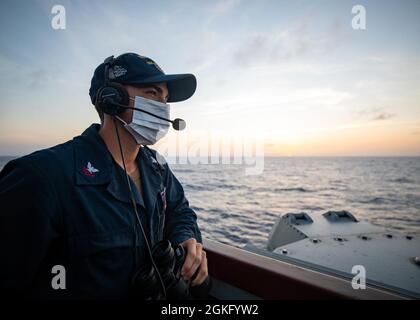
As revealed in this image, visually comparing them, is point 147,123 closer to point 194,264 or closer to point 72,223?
point 72,223

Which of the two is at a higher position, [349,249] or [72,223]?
[72,223]

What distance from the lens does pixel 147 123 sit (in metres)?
1.50

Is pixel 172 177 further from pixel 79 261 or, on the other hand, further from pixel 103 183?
pixel 79 261

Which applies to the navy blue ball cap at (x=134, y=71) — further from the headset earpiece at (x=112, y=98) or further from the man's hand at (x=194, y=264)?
the man's hand at (x=194, y=264)

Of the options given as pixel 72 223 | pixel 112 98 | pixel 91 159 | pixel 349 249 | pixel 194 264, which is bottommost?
pixel 349 249

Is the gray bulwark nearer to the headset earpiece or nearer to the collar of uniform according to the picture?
the collar of uniform

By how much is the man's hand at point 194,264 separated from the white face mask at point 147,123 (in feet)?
2.39

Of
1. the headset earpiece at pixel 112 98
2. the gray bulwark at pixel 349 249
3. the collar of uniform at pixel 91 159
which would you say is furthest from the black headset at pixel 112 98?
the gray bulwark at pixel 349 249

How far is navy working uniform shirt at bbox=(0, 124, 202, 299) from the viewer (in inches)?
35.0

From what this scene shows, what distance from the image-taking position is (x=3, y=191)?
88 cm

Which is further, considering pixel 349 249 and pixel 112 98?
pixel 349 249

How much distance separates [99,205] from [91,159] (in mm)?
257

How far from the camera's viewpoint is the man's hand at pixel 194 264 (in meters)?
1.23

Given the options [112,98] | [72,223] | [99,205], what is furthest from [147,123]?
[72,223]
